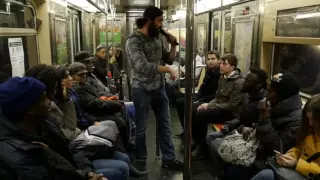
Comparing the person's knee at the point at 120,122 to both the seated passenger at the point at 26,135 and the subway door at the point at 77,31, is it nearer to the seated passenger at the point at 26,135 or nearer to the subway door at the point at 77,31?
the seated passenger at the point at 26,135

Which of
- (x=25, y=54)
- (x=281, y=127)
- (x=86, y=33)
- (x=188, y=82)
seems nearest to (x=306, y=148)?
(x=281, y=127)

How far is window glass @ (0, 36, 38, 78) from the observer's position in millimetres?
2180

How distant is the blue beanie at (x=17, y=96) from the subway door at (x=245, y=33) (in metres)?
2.57

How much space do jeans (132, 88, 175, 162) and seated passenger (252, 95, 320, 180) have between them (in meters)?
1.17

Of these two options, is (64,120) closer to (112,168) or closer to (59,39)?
(112,168)

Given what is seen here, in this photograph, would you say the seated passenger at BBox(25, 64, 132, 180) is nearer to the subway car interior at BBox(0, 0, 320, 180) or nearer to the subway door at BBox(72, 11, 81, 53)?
the subway car interior at BBox(0, 0, 320, 180)

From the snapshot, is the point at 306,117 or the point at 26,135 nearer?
the point at 26,135

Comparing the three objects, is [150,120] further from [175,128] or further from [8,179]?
[8,179]

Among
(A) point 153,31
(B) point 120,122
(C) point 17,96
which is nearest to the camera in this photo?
(C) point 17,96

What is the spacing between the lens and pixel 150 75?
281 centimetres

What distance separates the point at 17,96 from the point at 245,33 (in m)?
2.91

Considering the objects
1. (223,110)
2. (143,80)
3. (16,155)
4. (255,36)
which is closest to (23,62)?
(143,80)

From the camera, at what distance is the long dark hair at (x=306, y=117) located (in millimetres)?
1813

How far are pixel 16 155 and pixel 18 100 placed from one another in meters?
0.25
